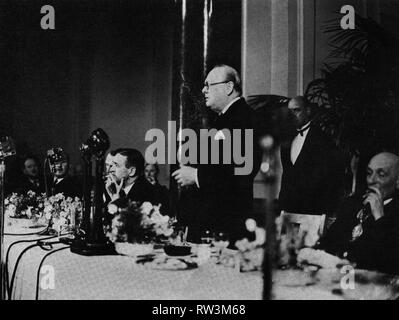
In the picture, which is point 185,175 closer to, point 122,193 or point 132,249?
point 122,193

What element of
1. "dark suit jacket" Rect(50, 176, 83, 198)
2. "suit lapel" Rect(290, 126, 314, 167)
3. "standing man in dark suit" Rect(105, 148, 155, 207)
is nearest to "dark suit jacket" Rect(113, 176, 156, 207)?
"standing man in dark suit" Rect(105, 148, 155, 207)

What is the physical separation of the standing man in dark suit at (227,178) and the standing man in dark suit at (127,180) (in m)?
0.14

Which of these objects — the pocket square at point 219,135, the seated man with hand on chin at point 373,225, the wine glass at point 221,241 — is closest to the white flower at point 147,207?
the wine glass at point 221,241

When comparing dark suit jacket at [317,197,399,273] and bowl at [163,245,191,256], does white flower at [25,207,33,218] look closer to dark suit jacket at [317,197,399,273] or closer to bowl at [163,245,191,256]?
bowl at [163,245,191,256]

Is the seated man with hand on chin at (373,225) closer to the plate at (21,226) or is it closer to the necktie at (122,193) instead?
the necktie at (122,193)

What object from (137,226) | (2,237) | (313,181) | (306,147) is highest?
(306,147)

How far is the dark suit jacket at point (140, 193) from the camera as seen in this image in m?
1.66

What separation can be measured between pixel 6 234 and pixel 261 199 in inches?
39.4

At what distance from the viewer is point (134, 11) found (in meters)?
1.91

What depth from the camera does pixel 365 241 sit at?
5.47ft

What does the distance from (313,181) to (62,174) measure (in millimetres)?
1022

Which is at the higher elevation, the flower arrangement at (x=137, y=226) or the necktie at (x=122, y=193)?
the necktie at (x=122, y=193)

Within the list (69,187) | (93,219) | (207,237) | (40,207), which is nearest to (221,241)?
(207,237)

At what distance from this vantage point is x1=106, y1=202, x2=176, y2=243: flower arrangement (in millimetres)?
1386
